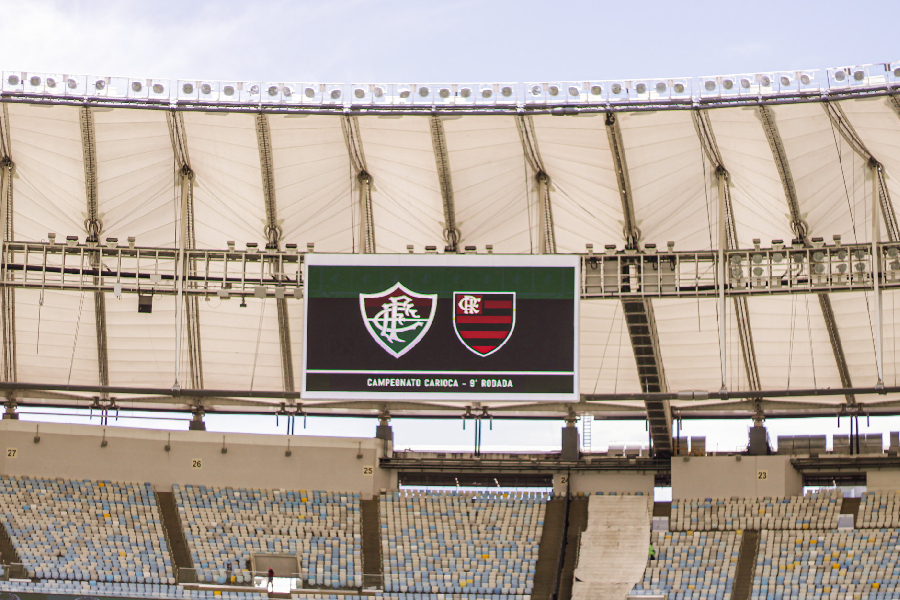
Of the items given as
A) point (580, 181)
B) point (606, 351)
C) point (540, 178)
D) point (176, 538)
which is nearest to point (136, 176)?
point (176, 538)

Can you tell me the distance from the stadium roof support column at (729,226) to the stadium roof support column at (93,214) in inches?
655

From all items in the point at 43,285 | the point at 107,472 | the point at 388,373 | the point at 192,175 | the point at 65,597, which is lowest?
the point at 65,597

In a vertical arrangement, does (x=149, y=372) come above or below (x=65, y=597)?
above

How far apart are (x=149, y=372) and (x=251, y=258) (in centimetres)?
885

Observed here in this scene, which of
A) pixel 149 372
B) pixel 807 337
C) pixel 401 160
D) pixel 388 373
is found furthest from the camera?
pixel 149 372

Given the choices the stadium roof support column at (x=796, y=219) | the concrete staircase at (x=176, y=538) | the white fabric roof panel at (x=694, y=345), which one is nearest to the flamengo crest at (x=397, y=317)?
the concrete staircase at (x=176, y=538)

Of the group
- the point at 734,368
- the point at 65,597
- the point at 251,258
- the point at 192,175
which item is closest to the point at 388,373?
the point at 251,258

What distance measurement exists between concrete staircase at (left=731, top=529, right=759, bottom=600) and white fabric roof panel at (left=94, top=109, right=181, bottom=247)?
1972 centimetres

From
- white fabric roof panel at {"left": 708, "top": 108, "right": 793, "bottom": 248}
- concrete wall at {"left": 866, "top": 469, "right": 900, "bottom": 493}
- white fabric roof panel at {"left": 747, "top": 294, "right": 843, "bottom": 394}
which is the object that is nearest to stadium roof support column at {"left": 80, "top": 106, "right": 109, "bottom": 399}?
white fabric roof panel at {"left": 708, "top": 108, "right": 793, "bottom": 248}

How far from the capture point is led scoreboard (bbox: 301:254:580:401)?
32.8 metres

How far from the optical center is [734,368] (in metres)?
41.8

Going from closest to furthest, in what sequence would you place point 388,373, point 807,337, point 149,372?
point 388,373 → point 807,337 → point 149,372

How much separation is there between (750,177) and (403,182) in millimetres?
9975

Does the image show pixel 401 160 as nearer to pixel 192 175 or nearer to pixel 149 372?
pixel 192 175
